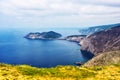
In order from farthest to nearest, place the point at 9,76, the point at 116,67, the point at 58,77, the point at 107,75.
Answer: the point at 116,67 < the point at 107,75 < the point at 58,77 < the point at 9,76

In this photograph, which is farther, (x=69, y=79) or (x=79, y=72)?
(x=79, y=72)

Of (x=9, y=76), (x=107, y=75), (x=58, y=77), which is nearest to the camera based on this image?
(x=9, y=76)

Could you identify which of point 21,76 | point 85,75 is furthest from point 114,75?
point 21,76

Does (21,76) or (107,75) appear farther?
(107,75)

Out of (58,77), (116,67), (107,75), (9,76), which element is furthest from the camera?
(116,67)

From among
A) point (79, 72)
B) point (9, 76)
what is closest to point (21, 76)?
point (9, 76)

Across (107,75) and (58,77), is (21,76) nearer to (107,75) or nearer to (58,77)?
(58,77)

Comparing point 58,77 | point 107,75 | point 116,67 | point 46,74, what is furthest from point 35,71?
point 116,67

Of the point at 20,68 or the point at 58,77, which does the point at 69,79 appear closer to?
the point at 58,77
